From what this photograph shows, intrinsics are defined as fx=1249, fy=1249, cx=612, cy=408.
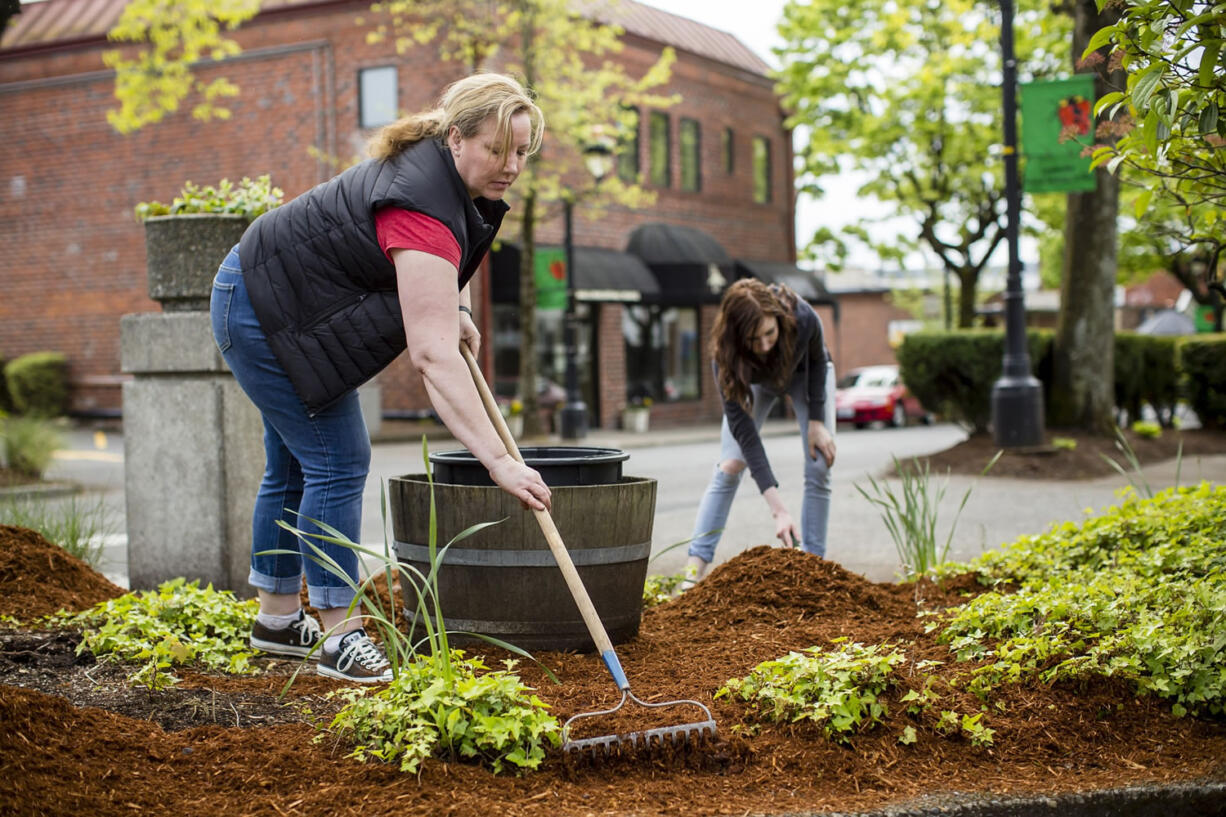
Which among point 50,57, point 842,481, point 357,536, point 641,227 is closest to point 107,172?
point 50,57

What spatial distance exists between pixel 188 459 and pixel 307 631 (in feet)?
5.46

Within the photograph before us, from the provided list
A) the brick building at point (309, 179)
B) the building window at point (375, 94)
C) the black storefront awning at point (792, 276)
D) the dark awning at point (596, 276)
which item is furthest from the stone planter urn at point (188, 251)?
the black storefront awning at point (792, 276)

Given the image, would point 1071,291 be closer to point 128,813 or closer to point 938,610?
point 938,610

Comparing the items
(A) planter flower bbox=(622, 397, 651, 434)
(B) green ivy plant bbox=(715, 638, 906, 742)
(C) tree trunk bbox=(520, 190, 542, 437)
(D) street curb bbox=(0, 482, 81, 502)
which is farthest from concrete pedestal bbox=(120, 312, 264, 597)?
(A) planter flower bbox=(622, 397, 651, 434)

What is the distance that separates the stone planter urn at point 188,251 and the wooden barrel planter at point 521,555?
6.99 ft

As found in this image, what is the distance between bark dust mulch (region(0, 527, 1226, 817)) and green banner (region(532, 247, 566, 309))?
18087 millimetres

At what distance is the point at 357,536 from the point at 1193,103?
2890mm

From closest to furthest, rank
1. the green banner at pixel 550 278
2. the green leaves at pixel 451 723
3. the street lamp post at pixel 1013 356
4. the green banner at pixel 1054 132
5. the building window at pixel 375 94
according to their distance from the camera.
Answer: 1. the green leaves at pixel 451 723
2. the green banner at pixel 1054 132
3. the street lamp post at pixel 1013 356
4. the green banner at pixel 550 278
5. the building window at pixel 375 94

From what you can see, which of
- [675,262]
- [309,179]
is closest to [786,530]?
[309,179]

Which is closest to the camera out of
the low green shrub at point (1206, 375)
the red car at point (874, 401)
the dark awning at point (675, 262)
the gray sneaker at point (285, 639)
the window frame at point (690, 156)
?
the gray sneaker at point (285, 639)

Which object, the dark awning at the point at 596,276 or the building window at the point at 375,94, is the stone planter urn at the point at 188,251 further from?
the building window at the point at 375,94

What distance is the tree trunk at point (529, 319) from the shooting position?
68.4 feet

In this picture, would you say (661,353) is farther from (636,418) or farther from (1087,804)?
(1087,804)

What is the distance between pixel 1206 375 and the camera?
16844mm
